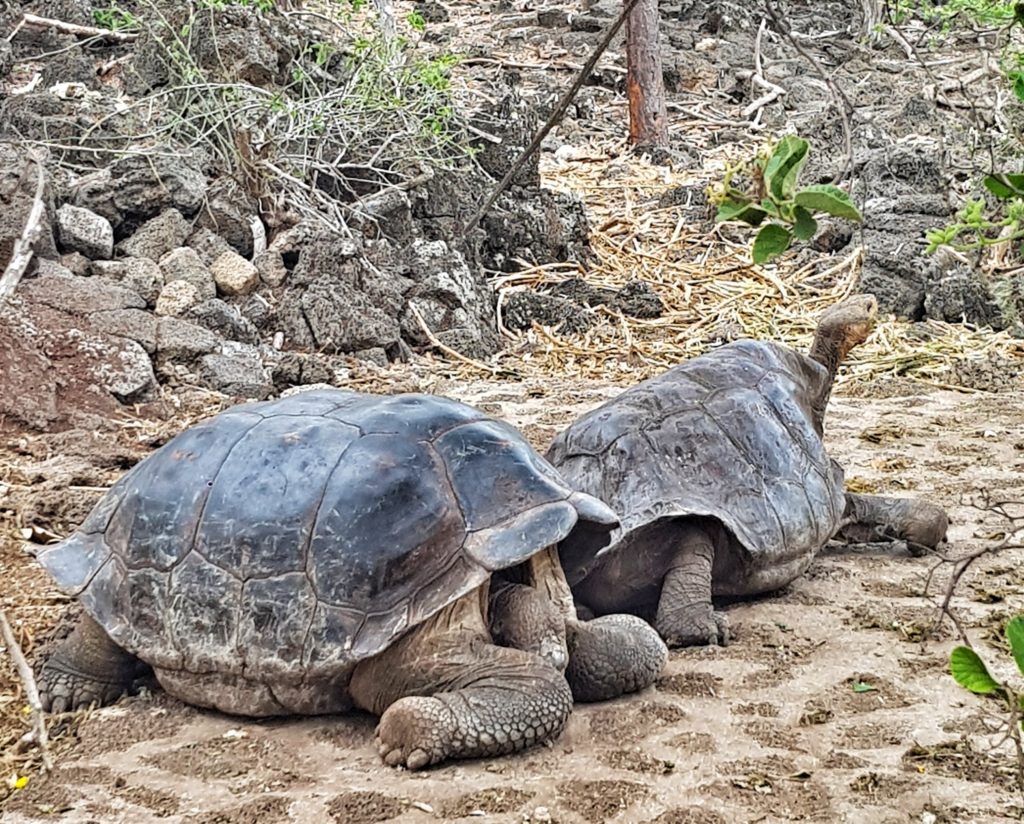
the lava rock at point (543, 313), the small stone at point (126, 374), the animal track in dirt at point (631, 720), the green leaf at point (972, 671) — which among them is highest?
the green leaf at point (972, 671)

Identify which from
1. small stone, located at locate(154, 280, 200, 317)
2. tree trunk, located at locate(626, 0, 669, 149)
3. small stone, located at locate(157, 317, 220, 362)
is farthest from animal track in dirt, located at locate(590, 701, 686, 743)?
tree trunk, located at locate(626, 0, 669, 149)

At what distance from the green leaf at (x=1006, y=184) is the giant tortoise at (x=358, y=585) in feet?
5.30

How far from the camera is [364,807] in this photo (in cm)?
247

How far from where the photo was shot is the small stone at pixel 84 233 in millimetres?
7004

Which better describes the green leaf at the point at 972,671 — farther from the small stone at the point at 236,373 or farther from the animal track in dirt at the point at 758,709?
the small stone at the point at 236,373

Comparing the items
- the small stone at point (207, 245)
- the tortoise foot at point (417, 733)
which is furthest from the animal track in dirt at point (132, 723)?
the small stone at point (207, 245)

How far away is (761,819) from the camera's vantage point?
7.80 ft

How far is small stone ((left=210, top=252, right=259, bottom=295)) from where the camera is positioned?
7215mm

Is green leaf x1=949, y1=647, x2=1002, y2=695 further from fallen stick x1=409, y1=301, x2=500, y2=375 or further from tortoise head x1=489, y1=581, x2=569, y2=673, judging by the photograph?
fallen stick x1=409, y1=301, x2=500, y2=375

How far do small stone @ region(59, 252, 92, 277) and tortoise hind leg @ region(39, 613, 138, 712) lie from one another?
4151 mm

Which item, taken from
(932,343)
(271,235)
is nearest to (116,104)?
(271,235)

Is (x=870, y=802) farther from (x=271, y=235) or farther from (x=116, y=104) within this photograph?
(x=116, y=104)

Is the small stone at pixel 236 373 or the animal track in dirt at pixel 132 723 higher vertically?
the animal track in dirt at pixel 132 723

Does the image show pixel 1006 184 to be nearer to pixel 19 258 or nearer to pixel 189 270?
pixel 19 258
